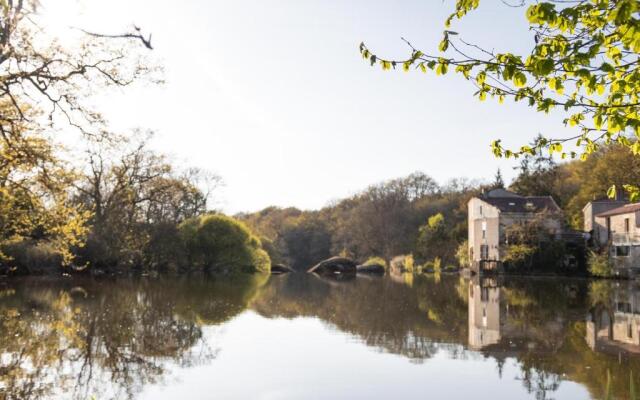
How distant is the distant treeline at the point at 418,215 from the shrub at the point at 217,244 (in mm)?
15349

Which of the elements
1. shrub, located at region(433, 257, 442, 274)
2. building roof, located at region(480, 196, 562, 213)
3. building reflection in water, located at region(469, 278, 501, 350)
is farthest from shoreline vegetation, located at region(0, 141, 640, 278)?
building reflection in water, located at region(469, 278, 501, 350)

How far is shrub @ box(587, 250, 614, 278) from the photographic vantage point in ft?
140

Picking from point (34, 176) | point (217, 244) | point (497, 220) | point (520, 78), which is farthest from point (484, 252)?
point (520, 78)

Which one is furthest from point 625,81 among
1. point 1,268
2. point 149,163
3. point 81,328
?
point 149,163

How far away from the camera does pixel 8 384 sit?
309 inches

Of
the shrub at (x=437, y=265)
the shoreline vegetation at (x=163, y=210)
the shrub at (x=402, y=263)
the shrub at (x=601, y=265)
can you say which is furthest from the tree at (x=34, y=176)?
the shrub at (x=402, y=263)

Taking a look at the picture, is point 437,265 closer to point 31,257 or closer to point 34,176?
point 31,257

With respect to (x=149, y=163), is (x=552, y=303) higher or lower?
lower

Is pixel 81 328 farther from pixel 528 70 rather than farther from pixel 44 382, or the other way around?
pixel 528 70

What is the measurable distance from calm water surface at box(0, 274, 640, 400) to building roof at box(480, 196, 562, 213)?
110 ft

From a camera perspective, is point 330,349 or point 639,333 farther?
point 639,333

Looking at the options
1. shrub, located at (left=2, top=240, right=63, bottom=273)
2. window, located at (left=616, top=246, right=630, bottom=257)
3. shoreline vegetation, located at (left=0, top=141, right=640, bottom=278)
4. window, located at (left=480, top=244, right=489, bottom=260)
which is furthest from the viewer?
window, located at (left=480, top=244, right=489, bottom=260)

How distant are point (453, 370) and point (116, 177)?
37.2 metres

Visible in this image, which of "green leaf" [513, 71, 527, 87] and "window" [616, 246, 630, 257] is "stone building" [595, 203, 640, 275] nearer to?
"window" [616, 246, 630, 257]
